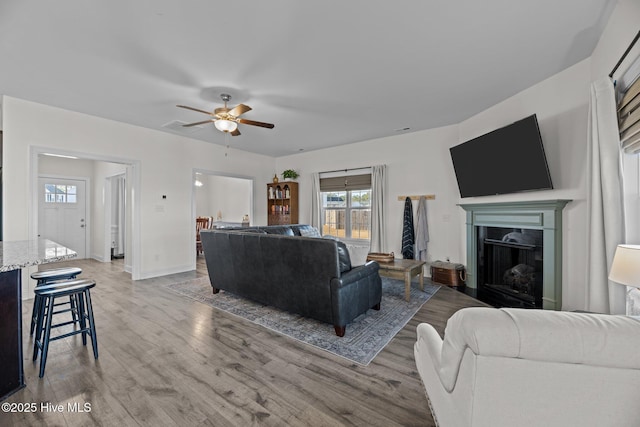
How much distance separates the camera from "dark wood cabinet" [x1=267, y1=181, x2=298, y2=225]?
22.4ft

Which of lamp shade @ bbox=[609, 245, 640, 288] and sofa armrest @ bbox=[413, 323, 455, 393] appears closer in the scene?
sofa armrest @ bbox=[413, 323, 455, 393]

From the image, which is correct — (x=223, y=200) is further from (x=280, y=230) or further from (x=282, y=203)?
(x=280, y=230)

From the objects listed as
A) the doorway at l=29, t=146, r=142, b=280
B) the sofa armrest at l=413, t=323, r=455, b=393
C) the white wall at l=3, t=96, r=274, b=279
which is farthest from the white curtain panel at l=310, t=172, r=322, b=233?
the sofa armrest at l=413, t=323, r=455, b=393

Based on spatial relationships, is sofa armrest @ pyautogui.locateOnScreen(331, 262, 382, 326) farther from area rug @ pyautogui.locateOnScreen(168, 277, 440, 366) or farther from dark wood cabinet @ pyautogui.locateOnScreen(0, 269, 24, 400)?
dark wood cabinet @ pyautogui.locateOnScreen(0, 269, 24, 400)

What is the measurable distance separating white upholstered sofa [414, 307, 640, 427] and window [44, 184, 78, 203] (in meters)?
8.63

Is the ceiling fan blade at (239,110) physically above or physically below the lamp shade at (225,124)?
above

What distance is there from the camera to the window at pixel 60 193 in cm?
628

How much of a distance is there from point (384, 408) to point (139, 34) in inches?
133

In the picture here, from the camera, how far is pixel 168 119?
174 inches

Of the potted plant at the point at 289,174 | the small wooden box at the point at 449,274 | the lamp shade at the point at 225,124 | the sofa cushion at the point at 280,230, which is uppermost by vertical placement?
the lamp shade at the point at 225,124

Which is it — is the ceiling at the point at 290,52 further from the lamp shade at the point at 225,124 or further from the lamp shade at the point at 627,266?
the lamp shade at the point at 627,266

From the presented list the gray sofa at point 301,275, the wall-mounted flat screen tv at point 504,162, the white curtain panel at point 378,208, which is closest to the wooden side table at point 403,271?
the gray sofa at point 301,275

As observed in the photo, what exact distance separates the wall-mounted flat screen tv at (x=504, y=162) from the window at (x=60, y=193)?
841 cm

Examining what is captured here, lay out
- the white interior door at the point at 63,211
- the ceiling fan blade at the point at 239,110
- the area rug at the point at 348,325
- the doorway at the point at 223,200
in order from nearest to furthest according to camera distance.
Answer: the area rug at the point at 348,325 → the ceiling fan blade at the point at 239,110 → the white interior door at the point at 63,211 → the doorway at the point at 223,200
